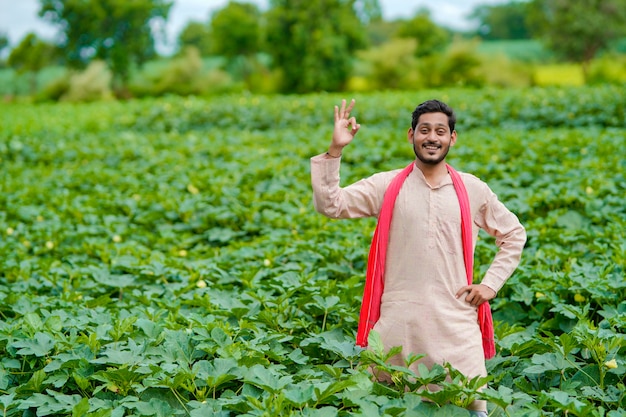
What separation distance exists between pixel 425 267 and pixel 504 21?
51.2 meters

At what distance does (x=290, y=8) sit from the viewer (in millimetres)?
24359

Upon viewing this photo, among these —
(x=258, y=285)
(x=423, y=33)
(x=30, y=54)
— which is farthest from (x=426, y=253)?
(x=30, y=54)

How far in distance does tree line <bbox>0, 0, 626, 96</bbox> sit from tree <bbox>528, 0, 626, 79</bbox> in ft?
0.12

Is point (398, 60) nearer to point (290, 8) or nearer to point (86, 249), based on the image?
point (290, 8)

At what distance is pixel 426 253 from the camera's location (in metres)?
2.13

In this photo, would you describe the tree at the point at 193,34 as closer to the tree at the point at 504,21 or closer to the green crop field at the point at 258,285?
the tree at the point at 504,21

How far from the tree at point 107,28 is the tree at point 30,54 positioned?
5.58ft

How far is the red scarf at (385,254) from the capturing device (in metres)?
2.16

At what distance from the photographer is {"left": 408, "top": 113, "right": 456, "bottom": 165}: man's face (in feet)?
6.95

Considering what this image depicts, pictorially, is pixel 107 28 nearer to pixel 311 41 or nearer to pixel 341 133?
pixel 311 41

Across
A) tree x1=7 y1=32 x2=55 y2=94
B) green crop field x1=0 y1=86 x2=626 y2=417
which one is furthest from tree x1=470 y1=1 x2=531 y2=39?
green crop field x1=0 y1=86 x2=626 y2=417

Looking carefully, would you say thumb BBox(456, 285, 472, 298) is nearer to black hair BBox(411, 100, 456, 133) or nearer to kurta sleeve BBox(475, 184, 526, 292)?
kurta sleeve BBox(475, 184, 526, 292)

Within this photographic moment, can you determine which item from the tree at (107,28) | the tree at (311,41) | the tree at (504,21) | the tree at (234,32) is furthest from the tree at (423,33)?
the tree at (504,21)

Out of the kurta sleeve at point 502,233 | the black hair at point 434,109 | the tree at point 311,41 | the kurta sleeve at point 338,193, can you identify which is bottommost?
the kurta sleeve at point 502,233
